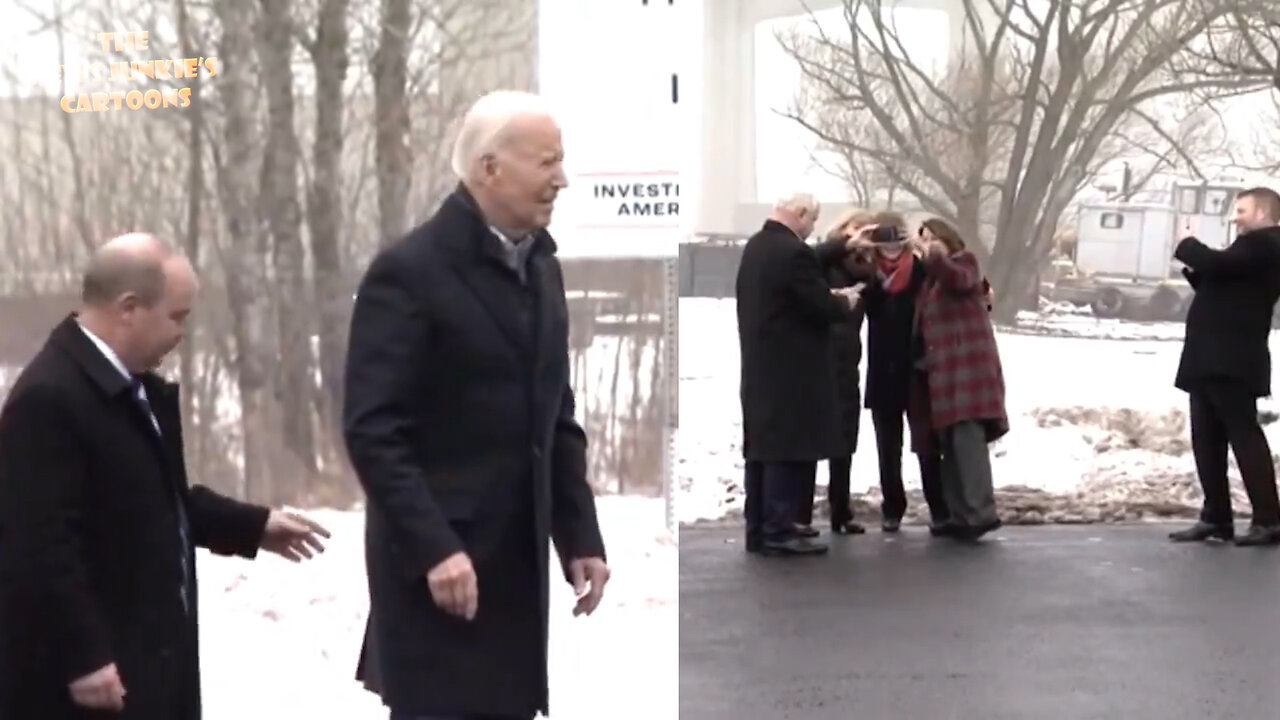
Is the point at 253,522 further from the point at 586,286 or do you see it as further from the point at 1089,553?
the point at 1089,553

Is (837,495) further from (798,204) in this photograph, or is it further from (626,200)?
(626,200)

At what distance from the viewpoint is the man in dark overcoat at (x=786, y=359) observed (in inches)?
316

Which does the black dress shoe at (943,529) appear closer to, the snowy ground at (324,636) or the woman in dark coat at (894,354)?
the woman in dark coat at (894,354)

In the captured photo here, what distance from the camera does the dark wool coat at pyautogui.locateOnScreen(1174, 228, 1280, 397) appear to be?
8375 mm

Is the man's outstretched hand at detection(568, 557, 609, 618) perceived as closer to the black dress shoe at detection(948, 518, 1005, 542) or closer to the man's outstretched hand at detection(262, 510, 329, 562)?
the man's outstretched hand at detection(262, 510, 329, 562)

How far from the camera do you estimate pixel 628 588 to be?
463 centimetres

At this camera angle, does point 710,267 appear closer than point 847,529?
No

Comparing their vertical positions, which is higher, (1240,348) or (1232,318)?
(1232,318)

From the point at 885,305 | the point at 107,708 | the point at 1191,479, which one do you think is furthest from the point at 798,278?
the point at 107,708

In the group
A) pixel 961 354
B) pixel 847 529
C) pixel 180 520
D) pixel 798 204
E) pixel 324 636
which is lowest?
pixel 847 529

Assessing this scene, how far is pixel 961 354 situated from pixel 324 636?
4549mm

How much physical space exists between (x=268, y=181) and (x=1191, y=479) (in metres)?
6.39

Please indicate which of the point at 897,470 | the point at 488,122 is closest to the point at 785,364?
the point at 897,470

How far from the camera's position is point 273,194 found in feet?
16.5
